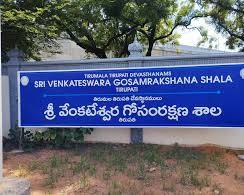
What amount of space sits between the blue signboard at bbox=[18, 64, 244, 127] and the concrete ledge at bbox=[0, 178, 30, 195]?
9.97 feet

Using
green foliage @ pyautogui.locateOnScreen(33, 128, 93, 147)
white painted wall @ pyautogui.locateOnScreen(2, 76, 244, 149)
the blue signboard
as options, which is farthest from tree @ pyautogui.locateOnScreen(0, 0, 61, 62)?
green foliage @ pyautogui.locateOnScreen(33, 128, 93, 147)

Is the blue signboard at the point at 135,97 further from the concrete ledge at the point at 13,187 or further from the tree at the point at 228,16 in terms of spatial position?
the tree at the point at 228,16

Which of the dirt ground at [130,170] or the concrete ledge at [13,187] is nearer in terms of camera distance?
the concrete ledge at [13,187]

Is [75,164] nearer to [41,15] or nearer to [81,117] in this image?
[81,117]

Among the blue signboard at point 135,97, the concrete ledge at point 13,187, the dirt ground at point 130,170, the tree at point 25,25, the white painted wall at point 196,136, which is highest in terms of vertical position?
the tree at point 25,25

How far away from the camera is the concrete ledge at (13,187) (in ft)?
13.6

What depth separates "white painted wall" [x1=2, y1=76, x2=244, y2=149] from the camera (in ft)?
23.3

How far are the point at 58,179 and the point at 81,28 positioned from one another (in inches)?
301

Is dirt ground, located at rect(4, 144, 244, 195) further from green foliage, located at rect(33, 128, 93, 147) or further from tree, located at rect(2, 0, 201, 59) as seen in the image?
tree, located at rect(2, 0, 201, 59)

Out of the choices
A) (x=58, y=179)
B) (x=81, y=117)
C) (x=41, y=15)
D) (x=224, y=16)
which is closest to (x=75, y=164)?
(x=58, y=179)

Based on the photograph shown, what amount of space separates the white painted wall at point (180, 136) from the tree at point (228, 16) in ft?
26.2

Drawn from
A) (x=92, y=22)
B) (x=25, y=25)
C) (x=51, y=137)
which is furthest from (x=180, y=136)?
(x=92, y=22)

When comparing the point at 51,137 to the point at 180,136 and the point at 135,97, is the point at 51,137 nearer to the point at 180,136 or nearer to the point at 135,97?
the point at 135,97

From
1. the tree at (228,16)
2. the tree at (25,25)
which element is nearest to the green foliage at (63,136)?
the tree at (25,25)
